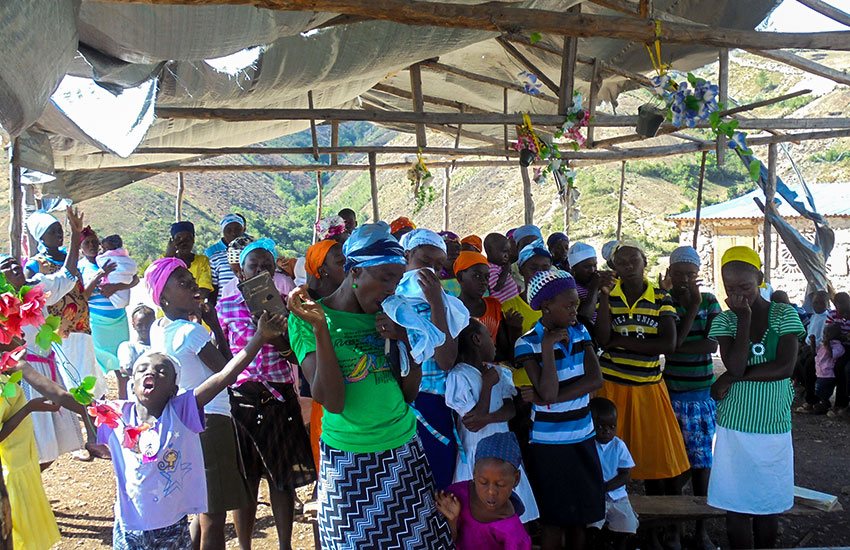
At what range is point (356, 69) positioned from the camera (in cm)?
547

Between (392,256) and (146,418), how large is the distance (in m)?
1.26

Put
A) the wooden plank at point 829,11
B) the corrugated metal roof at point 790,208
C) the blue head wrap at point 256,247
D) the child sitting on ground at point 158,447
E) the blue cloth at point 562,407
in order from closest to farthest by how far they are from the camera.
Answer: the child sitting on ground at point 158,447 → the blue cloth at point 562,407 → the blue head wrap at point 256,247 → the wooden plank at point 829,11 → the corrugated metal roof at point 790,208

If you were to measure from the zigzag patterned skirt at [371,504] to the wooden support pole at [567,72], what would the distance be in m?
4.48

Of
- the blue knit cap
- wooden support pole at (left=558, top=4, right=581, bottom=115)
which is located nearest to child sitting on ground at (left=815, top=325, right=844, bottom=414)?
wooden support pole at (left=558, top=4, right=581, bottom=115)

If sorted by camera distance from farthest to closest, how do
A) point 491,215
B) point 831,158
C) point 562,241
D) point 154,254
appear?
point 491,215
point 831,158
point 154,254
point 562,241

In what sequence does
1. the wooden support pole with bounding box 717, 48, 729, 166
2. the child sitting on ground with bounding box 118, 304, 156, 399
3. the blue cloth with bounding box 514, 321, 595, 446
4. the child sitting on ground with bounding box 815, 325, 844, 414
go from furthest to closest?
the child sitting on ground with bounding box 815, 325, 844, 414 < the wooden support pole with bounding box 717, 48, 729, 166 < the child sitting on ground with bounding box 118, 304, 156, 399 < the blue cloth with bounding box 514, 321, 595, 446

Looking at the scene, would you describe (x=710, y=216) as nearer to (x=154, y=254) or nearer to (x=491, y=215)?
(x=491, y=215)

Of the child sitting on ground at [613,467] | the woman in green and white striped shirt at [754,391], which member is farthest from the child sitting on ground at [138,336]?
the woman in green and white striped shirt at [754,391]

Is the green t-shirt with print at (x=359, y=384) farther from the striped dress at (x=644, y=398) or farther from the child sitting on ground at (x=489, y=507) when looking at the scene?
the striped dress at (x=644, y=398)

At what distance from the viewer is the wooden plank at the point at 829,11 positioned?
14.5ft

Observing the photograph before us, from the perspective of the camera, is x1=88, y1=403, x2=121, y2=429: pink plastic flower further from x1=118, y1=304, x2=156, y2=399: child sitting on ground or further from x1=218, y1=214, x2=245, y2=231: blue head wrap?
x1=218, y1=214, x2=245, y2=231: blue head wrap

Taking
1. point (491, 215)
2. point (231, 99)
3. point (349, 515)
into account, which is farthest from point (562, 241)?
point (491, 215)

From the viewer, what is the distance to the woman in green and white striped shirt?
11.0 feet

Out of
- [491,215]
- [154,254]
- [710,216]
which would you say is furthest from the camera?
[491,215]
